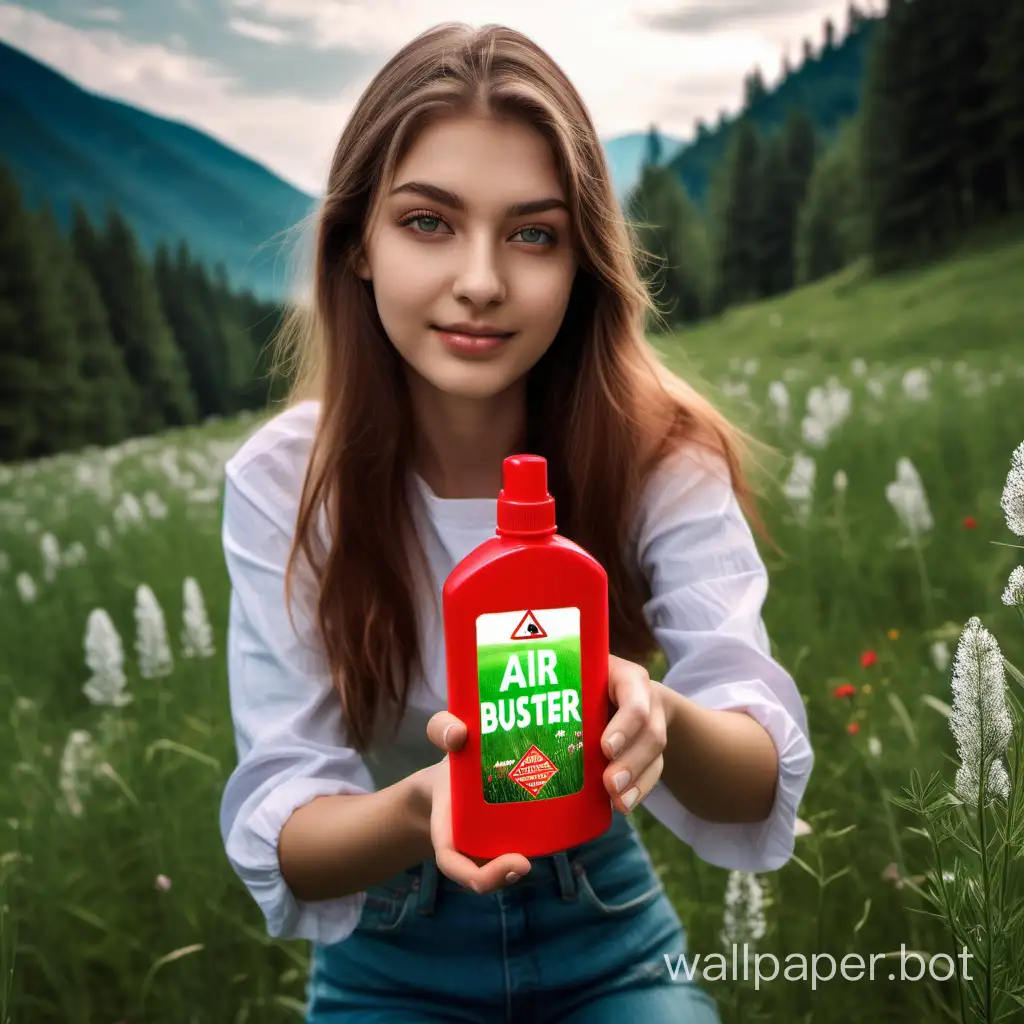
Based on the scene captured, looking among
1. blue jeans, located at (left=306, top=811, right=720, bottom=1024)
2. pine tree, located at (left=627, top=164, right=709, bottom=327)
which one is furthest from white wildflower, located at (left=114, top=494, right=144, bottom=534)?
pine tree, located at (left=627, top=164, right=709, bottom=327)

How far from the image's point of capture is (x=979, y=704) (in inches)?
24.1

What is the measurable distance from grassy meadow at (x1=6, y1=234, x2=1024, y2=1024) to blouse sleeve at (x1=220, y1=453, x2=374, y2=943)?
25 centimetres

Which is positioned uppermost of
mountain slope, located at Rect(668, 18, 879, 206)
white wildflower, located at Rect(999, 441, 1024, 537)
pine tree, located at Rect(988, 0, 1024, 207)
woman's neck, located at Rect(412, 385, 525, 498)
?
mountain slope, located at Rect(668, 18, 879, 206)

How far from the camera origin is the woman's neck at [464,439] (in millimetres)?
1138

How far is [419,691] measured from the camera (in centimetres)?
112

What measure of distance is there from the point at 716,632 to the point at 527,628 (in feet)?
1.24

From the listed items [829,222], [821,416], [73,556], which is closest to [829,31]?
[829,222]

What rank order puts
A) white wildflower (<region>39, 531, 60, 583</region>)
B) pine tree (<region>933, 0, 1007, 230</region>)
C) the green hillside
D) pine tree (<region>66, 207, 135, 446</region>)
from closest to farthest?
white wildflower (<region>39, 531, 60, 583</region>) → pine tree (<region>66, 207, 135, 446</region>) → the green hillside → pine tree (<region>933, 0, 1007, 230</region>)

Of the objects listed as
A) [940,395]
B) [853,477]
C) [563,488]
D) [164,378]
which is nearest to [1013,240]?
[940,395]

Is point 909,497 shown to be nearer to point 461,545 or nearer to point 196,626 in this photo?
point 461,545

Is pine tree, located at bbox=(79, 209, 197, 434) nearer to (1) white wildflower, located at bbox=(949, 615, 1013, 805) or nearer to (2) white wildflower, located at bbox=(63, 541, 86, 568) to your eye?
(2) white wildflower, located at bbox=(63, 541, 86, 568)

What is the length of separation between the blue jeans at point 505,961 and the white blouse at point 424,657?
93mm

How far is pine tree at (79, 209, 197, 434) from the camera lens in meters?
3.45

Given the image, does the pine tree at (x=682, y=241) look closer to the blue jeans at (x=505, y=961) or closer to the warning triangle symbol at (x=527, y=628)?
the blue jeans at (x=505, y=961)
